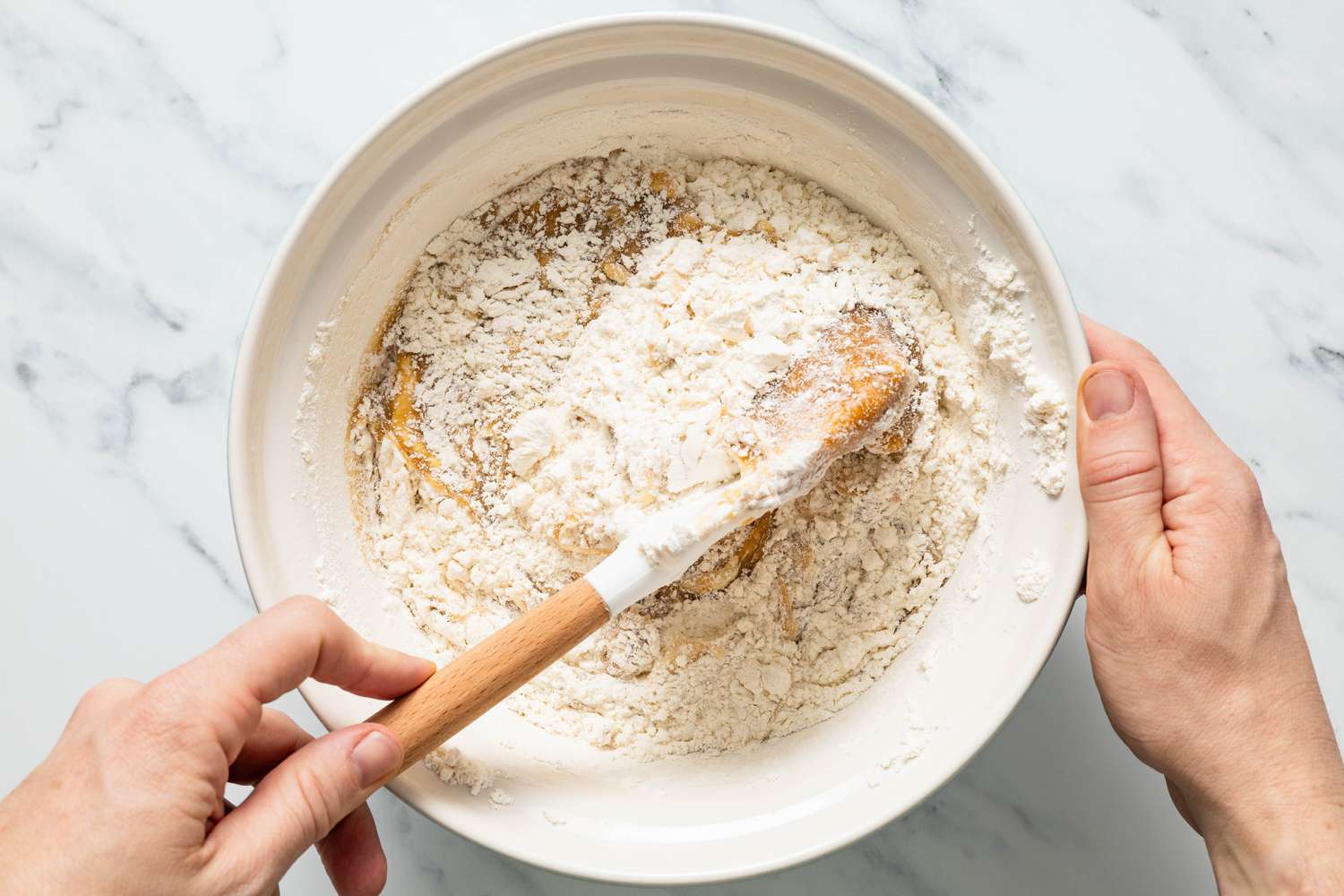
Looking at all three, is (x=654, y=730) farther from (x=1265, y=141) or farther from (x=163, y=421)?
(x=1265, y=141)

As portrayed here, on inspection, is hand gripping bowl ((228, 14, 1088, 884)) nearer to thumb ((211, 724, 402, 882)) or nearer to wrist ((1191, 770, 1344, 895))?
thumb ((211, 724, 402, 882))

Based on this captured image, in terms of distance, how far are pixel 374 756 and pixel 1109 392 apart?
1.00 meters

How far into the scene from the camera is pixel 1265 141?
5.21 feet

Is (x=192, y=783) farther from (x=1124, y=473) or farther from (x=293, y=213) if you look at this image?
(x=1124, y=473)

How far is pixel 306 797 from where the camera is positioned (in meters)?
1.05

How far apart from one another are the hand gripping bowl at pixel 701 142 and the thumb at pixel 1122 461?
1.7 inches

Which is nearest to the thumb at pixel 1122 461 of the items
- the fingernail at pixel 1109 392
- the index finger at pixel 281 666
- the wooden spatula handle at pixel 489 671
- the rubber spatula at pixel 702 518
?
the fingernail at pixel 1109 392

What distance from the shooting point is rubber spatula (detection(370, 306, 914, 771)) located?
3.85 ft

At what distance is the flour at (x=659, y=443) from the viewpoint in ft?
4.36

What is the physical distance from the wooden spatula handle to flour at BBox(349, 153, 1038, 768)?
138mm

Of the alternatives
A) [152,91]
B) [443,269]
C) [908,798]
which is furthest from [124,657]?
[908,798]

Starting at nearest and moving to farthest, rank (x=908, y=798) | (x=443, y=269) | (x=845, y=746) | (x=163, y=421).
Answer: (x=908, y=798) < (x=845, y=746) < (x=443, y=269) < (x=163, y=421)

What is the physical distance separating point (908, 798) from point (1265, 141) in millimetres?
1259

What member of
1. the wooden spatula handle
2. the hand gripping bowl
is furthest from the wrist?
the wooden spatula handle
